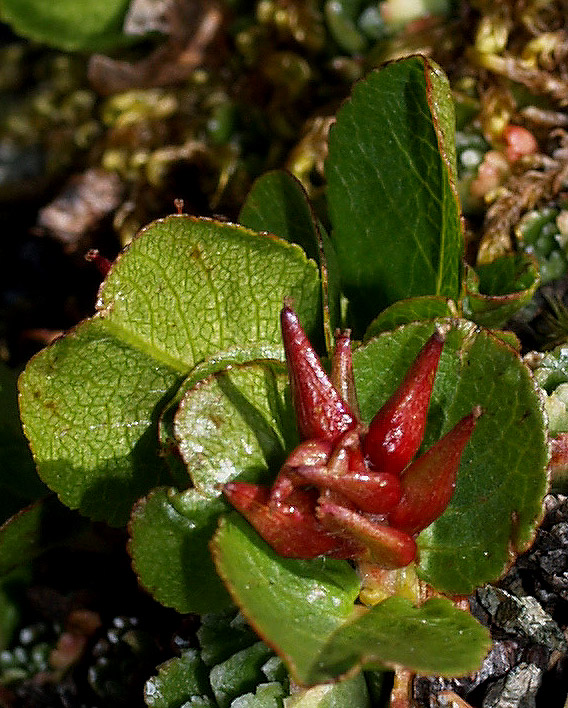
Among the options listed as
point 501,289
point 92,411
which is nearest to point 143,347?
point 92,411

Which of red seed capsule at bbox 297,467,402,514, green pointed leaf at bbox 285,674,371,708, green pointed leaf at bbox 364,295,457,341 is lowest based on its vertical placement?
green pointed leaf at bbox 285,674,371,708

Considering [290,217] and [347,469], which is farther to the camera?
[290,217]

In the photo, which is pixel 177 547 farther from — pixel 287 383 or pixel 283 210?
pixel 283 210

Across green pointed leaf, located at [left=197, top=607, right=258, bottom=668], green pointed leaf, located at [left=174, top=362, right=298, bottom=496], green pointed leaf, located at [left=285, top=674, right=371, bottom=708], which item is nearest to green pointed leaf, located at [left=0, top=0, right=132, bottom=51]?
green pointed leaf, located at [left=174, top=362, right=298, bottom=496]

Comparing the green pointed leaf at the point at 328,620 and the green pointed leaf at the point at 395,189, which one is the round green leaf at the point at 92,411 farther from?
the green pointed leaf at the point at 395,189

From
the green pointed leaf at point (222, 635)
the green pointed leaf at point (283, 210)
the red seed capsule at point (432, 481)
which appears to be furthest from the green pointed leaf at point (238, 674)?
the green pointed leaf at point (283, 210)

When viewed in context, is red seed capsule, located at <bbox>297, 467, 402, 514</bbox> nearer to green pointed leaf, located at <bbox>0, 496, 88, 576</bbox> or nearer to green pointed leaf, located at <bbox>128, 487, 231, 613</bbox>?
green pointed leaf, located at <bbox>128, 487, 231, 613</bbox>
